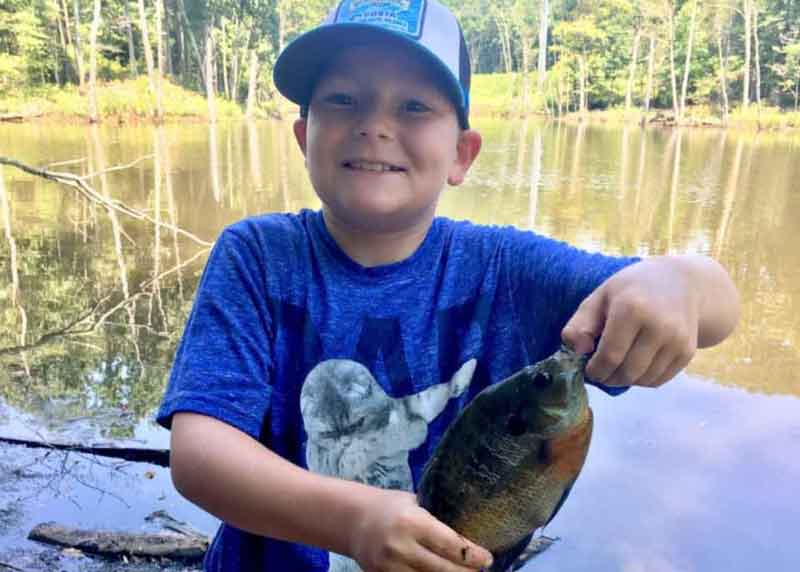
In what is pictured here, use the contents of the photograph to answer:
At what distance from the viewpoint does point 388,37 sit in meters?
1.40

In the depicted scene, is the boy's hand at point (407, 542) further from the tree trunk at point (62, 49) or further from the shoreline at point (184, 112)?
the tree trunk at point (62, 49)

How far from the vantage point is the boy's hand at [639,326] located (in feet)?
3.85

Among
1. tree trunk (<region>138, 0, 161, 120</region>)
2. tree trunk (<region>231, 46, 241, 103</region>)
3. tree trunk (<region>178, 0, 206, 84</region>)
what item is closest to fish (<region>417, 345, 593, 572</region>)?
tree trunk (<region>138, 0, 161, 120</region>)

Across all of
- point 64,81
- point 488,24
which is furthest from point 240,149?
point 488,24

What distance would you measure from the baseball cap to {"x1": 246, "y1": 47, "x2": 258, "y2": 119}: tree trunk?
39555 millimetres

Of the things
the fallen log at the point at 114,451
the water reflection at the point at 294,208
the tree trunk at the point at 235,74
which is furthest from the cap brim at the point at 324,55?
the tree trunk at the point at 235,74

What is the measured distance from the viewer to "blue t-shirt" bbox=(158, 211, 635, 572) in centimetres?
142

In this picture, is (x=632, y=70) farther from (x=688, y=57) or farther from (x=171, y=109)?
(x=171, y=109)

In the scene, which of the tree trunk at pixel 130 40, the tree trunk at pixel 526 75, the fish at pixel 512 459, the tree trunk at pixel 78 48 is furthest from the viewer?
the tree trunk at pixel 526 75

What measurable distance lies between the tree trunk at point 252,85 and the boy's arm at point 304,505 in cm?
4003

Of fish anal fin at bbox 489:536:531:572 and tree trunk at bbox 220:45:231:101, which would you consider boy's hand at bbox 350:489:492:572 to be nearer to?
fish anal fin at bbox 489:536:531:572

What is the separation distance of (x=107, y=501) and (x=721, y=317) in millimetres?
3212

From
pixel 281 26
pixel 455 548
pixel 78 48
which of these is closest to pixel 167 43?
pixel 281 26

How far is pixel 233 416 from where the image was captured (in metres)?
1.27
